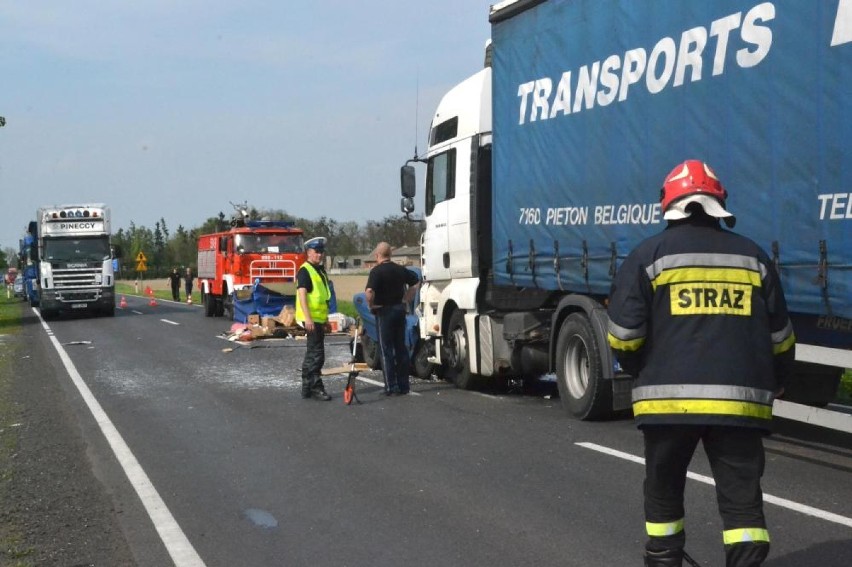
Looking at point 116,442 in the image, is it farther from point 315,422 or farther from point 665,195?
point 665,195

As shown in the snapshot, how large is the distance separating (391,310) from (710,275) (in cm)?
896

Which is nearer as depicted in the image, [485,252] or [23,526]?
[23,526]

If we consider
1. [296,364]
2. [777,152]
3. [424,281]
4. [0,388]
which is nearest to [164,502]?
[777,152]

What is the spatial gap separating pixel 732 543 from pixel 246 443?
6.01 m

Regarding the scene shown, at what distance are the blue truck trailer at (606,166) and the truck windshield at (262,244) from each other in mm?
15741

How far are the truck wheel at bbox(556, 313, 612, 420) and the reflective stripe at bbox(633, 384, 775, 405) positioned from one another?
18.0 ft

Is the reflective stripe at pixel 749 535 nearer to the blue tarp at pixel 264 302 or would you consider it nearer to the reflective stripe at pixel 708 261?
the reflective stripe at pixel 708 261

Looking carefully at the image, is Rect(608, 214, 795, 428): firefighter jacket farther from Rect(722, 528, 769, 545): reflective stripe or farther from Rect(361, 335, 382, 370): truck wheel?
Rect(361, 335, 382, 370): truck wheel

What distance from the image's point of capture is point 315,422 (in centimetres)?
1064

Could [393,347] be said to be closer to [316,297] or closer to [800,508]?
[316,297]

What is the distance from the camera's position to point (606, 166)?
31.7ft

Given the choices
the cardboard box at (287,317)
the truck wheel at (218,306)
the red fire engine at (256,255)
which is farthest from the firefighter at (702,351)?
the truck wheel at (218,306)

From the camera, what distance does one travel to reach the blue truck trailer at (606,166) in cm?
712

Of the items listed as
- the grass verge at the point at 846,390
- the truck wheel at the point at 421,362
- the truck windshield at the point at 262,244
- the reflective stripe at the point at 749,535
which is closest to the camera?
the reflective stripe at the point at 749,535
